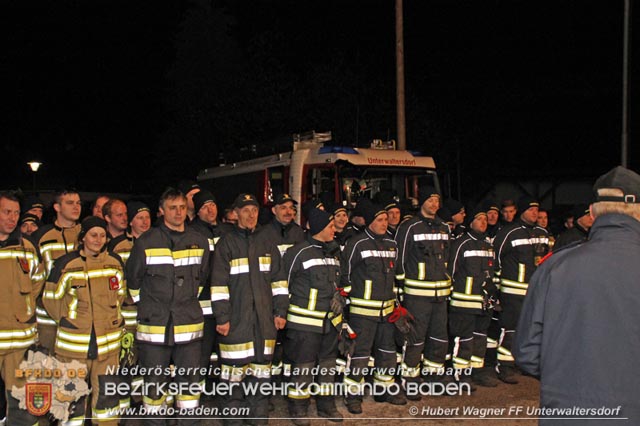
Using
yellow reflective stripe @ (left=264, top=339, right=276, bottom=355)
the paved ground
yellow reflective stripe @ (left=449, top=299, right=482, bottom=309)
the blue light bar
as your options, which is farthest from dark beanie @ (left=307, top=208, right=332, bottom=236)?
the blue light bar

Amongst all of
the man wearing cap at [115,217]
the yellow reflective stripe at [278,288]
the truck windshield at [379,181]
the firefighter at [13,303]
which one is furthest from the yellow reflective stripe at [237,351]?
the truck windshield at [379,181]

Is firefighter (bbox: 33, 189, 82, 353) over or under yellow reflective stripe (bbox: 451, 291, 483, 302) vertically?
over

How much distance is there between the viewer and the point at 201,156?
27.0 metres

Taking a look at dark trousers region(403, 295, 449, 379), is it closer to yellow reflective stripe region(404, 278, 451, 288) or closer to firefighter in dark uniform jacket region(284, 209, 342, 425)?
yellow reflective stripe region(404, 278, 451, 288)

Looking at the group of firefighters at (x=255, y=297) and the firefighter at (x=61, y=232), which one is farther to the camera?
the firefighter at (x=61, y=232)

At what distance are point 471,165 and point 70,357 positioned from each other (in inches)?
788

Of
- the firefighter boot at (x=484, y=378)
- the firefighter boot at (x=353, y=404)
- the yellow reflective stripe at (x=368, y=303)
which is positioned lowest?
the firefighter boot at (x=484, y=378)

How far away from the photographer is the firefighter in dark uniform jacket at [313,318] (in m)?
6.16

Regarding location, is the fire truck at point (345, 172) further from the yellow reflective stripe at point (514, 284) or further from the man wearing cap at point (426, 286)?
the man wearing cap at point (426, 286)

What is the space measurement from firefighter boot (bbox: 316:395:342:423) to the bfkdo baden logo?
2597 millimetres

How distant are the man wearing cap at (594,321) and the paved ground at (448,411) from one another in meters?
→ 3.56

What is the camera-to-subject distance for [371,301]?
6.63 meters

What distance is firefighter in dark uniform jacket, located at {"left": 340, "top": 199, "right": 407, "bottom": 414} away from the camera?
6.58 meters

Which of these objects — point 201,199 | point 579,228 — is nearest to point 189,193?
point 201,199
